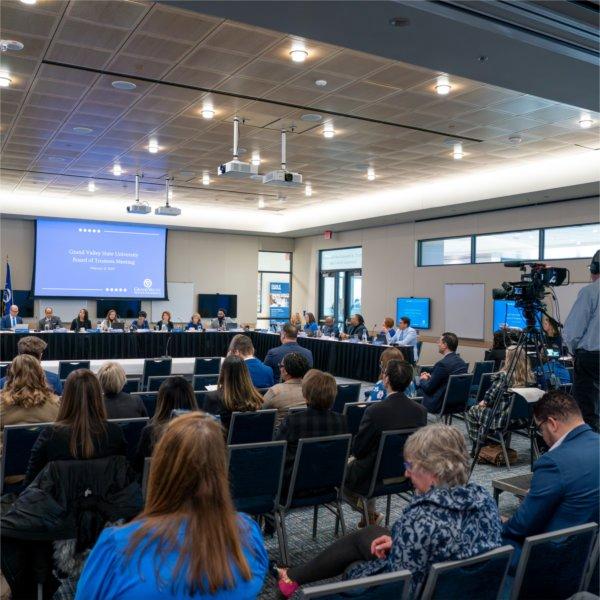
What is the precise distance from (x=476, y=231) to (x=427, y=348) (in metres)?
2.91

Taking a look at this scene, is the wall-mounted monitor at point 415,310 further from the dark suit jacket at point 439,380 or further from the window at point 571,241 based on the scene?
the dark suit jacket at point 439,380

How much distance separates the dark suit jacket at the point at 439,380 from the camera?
21.7 ft

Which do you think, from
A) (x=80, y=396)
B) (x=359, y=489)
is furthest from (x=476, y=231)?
(x=80, y=396)

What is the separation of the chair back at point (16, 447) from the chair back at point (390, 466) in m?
1.94

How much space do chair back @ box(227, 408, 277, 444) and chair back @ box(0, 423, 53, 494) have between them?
3.84 feet

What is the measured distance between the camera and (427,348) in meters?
14.1

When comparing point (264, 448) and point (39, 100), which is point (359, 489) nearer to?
point (264, 448)

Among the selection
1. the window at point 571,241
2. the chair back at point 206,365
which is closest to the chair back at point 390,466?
the chair back at point 206,365

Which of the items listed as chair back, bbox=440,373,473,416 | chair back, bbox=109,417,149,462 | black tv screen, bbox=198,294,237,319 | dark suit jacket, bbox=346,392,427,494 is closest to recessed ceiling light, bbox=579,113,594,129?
chair back, bbox=440,373,473,416

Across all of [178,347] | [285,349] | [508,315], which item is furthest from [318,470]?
[178,347]

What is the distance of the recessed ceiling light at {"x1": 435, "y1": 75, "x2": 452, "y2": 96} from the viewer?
6.42 metres

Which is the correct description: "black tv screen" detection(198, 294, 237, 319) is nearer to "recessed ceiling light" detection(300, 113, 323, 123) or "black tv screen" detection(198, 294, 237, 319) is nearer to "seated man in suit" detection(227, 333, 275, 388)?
"recessed ceiling light" detection(300, 113, 323, 123)

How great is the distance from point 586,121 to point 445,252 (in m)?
6.02

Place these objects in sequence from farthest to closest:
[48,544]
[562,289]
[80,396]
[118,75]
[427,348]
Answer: [427,348] → [562,289] → [118,75] → [80,396] → [48,544]
